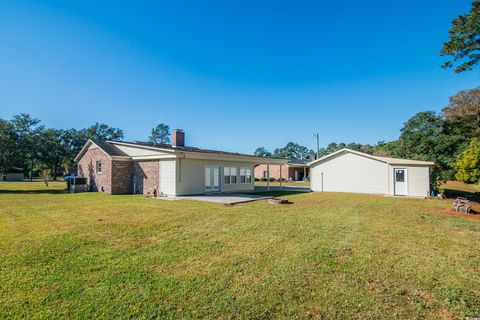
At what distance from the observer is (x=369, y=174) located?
18.8 m

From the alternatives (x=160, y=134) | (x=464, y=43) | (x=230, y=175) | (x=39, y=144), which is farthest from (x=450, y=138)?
(x=160, y=134)

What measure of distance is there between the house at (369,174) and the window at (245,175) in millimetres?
Result: 5637

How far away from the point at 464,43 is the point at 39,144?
2137 inches

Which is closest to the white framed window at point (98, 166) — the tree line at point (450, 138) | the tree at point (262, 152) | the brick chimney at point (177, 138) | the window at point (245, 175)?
the brick chimney at point (177, 138)

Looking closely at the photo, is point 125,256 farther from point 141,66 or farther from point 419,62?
point 419,62

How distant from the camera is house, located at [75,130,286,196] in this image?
15734 mm

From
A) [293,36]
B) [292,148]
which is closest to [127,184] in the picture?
[293,36]

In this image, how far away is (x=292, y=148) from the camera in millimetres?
81625

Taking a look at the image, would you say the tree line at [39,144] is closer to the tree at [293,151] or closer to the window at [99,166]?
the window at [99,166]

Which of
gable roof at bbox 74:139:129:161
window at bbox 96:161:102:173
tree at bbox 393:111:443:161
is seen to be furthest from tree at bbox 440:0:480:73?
window at bbox 96:161:102:173

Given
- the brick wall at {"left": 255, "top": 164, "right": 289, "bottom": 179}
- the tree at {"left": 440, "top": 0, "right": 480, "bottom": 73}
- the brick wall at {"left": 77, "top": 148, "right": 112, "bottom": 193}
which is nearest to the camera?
the tree at {"left": 440, "top": 0, "right": 480, "bottom": 73}

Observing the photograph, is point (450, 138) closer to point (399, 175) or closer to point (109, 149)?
point (399, 175)

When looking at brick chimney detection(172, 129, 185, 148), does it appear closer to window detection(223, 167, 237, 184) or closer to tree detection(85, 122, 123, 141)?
window detection(223, 167, 237, 184)

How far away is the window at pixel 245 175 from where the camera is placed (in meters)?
20.7
